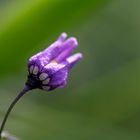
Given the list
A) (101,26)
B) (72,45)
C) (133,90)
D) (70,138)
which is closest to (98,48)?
(101,26)

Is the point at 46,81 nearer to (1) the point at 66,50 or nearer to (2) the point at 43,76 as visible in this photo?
(2) the point at 43,76

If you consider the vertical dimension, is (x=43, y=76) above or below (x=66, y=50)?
below

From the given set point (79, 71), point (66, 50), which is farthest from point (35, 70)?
point (79, 71)

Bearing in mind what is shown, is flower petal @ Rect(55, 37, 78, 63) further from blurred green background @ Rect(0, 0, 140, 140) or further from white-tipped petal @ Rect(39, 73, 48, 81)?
blurred green background @ Rect(0, 0, 140, 140)

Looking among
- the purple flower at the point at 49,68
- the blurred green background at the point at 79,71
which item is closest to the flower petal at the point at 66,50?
the purple flower at the point at 49,68

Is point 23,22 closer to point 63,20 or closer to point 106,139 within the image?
point 63,20

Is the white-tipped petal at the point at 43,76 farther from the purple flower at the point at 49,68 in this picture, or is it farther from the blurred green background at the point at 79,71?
the blurred green background at the point at 79,71
